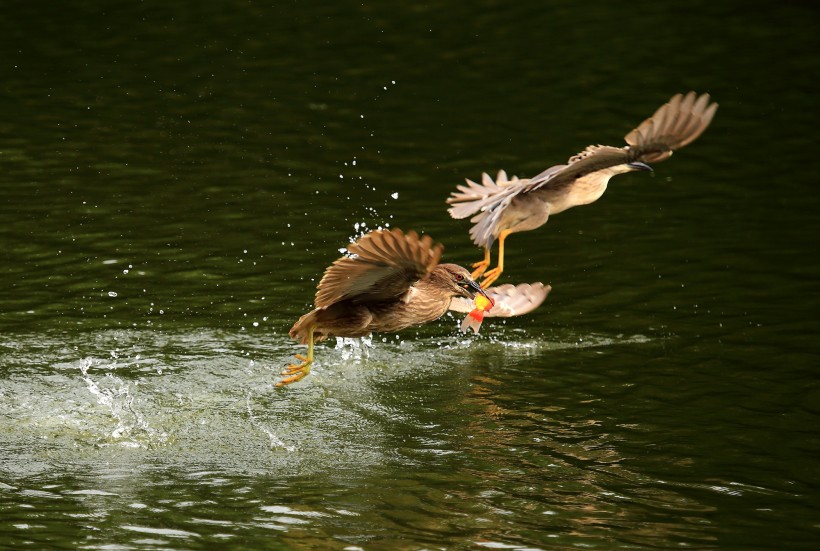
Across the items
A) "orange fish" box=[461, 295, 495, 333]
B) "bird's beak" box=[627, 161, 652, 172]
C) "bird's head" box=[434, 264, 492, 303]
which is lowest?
"orange fish" box=[461, 295, 495, 333]

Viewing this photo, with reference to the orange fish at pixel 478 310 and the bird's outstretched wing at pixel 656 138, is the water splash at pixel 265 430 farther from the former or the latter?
the bird's outstretched wing at pixel 656 138

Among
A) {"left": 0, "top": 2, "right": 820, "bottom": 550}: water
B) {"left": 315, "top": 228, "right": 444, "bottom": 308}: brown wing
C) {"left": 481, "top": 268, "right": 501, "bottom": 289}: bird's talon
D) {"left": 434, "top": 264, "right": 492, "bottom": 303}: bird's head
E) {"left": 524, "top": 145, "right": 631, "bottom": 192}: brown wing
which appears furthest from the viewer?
{"left": 481, "top": 268, "right": 501, "bottom": 289}: bird's talon

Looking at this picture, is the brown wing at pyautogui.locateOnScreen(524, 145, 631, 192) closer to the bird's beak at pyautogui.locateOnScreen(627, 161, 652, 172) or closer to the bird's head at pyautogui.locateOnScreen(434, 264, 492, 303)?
the bird's beak at pyautogui.locateOnScreen(627, 161, 652, 172)

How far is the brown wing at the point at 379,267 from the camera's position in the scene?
7504 millimetres

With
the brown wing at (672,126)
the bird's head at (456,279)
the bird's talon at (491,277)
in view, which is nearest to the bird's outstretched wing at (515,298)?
the bird's talon at (491,277)

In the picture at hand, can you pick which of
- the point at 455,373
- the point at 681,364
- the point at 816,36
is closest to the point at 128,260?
the point at 455,373

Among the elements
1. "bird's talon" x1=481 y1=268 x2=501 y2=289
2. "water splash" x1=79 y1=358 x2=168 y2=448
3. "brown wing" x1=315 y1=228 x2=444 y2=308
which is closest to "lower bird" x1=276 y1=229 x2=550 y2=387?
"brown wing" x1=315 y1=228 x2=444 y2=308

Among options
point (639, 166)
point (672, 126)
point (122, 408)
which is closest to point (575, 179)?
point (639, 166)

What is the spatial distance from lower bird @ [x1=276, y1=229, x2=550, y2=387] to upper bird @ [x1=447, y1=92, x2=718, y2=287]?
0.41 m

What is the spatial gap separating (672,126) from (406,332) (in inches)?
137

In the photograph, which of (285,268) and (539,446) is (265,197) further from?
(539,446)

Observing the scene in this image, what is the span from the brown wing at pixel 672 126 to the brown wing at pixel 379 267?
1.71 meters

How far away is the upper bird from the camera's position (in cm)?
886

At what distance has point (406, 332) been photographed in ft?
38.1
